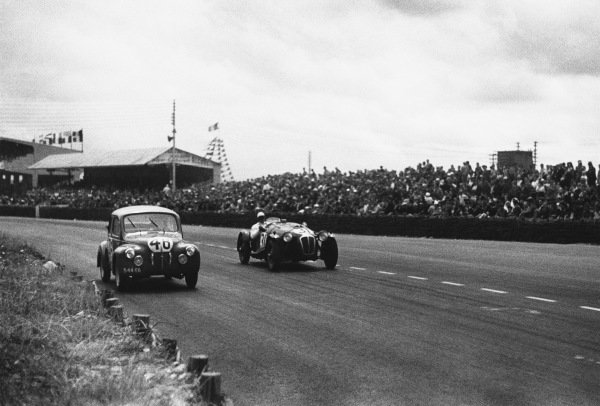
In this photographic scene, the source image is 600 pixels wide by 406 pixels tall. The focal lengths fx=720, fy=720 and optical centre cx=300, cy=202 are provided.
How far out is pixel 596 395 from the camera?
233 inches

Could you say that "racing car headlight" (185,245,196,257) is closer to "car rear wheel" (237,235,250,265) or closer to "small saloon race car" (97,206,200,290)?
"small saloon race car" (97,206,200,290)

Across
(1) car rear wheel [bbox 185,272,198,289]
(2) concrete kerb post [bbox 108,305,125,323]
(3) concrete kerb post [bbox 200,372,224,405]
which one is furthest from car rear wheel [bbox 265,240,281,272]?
(3) concrete kerb post [bbox 200,372,224,405]

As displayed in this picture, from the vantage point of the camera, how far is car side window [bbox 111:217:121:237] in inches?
552

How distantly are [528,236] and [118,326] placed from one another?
22365 mm

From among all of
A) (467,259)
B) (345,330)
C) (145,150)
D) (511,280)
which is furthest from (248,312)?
(145,150)

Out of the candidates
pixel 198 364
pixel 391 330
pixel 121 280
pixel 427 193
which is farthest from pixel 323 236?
pixel 427 193

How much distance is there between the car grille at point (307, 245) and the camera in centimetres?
1672

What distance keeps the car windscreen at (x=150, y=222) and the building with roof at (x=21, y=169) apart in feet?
247

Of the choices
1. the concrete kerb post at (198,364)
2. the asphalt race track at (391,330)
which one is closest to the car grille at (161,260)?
the asphalt race track at (391,330)

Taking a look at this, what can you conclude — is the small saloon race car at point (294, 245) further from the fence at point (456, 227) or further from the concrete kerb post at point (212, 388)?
the fence at point (456, 227)

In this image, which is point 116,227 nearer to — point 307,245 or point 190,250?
point 190,250

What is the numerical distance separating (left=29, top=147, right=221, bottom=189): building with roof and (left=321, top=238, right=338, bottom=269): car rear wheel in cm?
5606

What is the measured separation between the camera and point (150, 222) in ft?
46.8

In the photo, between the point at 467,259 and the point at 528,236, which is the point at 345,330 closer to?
the point at 467,259
